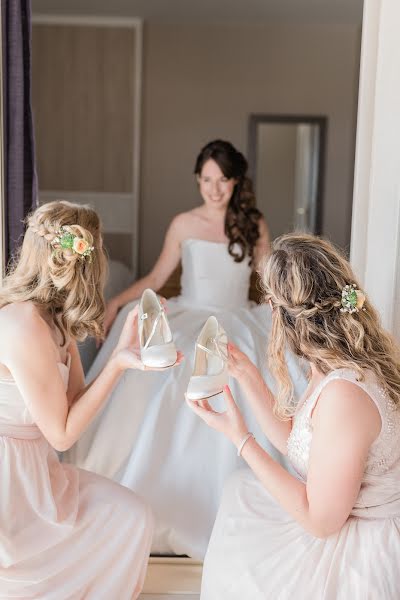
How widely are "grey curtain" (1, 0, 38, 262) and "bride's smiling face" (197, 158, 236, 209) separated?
3.23ft

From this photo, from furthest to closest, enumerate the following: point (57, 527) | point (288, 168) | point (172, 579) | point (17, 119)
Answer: point (288, 168)
point (17, 119)
point (172, 579)
point (57, 527)

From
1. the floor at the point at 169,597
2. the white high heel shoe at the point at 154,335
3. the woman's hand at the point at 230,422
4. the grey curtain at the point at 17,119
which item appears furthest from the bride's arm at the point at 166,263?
the woman's hand at the point at 230,422

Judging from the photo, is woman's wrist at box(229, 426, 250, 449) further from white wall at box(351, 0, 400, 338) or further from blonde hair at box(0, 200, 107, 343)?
white wall at box(351, 0, 400, 338)

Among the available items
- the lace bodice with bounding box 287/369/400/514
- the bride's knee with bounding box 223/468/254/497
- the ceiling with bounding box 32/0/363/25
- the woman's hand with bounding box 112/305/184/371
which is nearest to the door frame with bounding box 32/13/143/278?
the ceiling with bounding box 32/0/363/25

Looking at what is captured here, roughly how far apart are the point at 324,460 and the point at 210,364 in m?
0.59

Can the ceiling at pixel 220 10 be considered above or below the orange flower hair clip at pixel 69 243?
above

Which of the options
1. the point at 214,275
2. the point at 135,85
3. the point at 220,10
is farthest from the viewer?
the point at 135,85

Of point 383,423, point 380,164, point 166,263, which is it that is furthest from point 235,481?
point 166,263

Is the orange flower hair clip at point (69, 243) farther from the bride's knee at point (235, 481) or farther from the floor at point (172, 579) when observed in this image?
the floor at point (172, 579)

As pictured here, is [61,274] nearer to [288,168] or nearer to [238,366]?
[238,366]

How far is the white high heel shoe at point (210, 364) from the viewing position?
1.75 metres

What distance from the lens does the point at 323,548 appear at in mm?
1490

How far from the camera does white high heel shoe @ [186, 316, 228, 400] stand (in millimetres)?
1752

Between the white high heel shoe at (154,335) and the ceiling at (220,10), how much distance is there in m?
3.60
